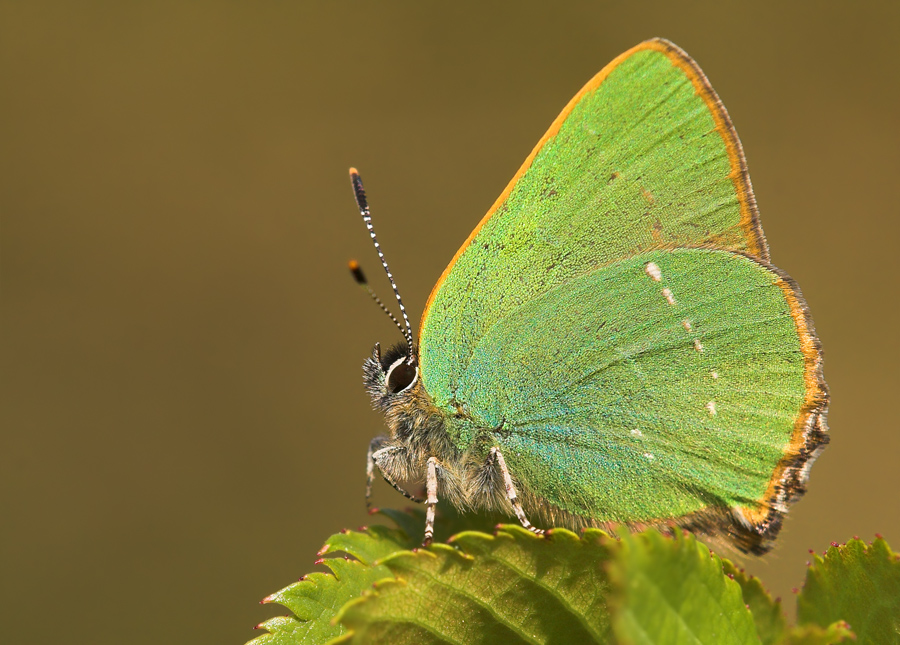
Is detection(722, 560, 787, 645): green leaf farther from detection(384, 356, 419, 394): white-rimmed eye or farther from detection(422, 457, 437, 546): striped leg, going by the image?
detection(384, 356, 419, 394): white-rimmed eye

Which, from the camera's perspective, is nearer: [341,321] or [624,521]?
[624,521]

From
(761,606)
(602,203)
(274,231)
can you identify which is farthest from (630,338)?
(274,231)

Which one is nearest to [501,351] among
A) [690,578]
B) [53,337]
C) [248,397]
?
[690,578]

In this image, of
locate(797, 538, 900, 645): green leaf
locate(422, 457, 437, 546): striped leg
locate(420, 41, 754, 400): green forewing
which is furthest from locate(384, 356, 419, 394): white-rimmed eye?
locate(797, 538, 900, 645): green leaf

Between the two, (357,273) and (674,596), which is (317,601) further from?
(357,273)

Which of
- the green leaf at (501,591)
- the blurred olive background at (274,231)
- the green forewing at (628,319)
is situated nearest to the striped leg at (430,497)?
the green forewing at (628,319)

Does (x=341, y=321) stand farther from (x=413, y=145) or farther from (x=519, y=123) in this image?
(x=519, y=123)
